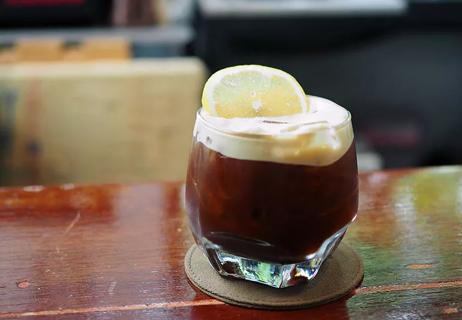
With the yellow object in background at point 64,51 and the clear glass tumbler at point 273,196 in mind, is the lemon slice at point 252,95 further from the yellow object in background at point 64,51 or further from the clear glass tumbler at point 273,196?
the yellow object in background at point 64,51

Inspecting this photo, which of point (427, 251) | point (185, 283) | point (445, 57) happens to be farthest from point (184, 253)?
point (445, 57)

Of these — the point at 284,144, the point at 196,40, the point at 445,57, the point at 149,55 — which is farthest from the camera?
the point at 445,57

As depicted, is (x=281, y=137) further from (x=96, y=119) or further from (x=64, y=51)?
(x=64, y=51)

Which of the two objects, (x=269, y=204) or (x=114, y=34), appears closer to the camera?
(x=269, y=204)

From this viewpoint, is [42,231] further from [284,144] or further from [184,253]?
[284,144]

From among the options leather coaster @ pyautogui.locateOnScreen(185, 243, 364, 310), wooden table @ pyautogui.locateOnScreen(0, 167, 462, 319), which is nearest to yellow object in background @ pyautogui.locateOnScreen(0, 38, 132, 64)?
wooden table @ pyautogui.locateOnScreen(0, 167, 462, 319)

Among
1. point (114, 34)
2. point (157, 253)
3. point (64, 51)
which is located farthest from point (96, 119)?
point (157, 253)

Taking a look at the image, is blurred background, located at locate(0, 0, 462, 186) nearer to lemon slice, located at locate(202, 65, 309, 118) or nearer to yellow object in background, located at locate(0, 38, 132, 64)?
yellow object in background, located at locate(0, 38, 132, 64)
